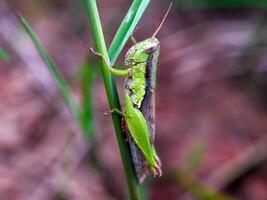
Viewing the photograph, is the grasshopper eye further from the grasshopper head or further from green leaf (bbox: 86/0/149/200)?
green leaf (bbox: 86/0/149/200)

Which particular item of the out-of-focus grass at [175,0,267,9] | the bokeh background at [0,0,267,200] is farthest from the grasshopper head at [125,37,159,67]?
the out-of-focus grass at [175,0,267,9]

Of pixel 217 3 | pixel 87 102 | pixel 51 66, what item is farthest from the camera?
pixel 217 3

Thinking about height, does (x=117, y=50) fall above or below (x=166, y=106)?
above

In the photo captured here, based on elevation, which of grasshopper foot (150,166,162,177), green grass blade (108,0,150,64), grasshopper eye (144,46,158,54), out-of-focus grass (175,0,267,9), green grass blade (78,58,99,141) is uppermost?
green grass blade (108,0,150,64)

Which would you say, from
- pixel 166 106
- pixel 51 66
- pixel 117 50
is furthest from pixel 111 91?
pixel 166 106

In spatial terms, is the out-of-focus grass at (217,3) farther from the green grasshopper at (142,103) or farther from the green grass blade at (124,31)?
the green grass blade at (124,31)

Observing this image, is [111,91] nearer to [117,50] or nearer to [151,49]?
[117,50]

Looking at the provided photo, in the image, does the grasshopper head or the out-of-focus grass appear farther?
the out-of-focus grass
